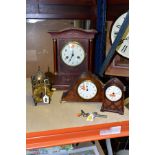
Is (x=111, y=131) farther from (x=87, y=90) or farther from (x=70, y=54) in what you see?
(x=70, y=54)

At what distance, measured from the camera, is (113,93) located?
0.78 metres

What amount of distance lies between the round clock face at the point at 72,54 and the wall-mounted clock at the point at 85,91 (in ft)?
0.44

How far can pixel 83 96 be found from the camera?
33.1 inches

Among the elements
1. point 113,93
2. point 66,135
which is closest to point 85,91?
point 113,93

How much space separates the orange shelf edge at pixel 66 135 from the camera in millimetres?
658

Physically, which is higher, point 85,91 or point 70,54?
point 70,54

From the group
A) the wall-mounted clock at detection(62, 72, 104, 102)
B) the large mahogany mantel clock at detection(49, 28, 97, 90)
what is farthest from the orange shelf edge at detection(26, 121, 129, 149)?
the large mahogany mantel clock at detection(49, 28, 97, 90)

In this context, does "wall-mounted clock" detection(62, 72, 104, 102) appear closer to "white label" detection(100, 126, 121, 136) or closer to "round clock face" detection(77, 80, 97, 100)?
"round clock face" detection(77, 80, 97, 100)

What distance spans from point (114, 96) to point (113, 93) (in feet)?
0.04

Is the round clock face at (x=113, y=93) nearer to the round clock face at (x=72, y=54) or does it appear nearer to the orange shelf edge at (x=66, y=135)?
the orange shelf edge at (x=66, y=135)

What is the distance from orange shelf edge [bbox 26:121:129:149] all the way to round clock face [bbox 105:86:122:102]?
97 mm

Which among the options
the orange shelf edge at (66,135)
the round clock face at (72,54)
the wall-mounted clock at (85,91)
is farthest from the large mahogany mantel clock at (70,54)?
the orange shelf edge at (66,135)
